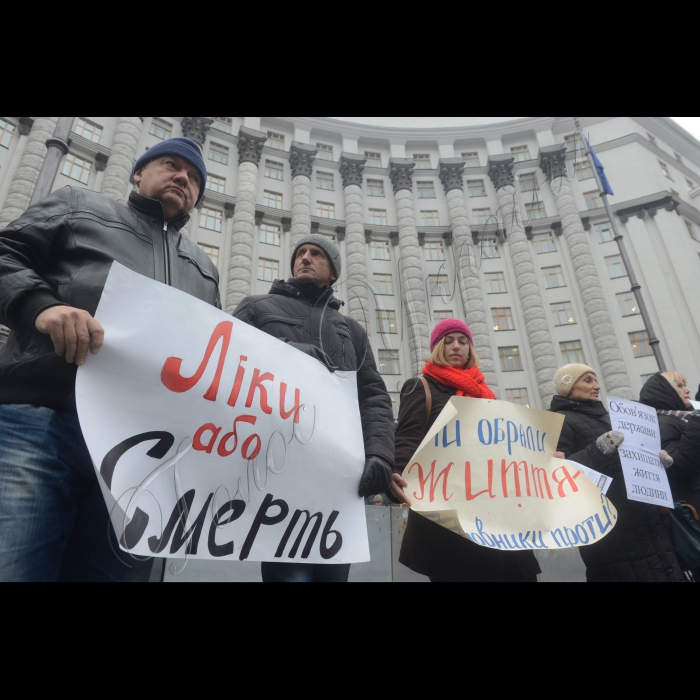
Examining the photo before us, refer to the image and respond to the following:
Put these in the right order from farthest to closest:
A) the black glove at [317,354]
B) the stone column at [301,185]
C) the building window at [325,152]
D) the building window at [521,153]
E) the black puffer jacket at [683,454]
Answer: the building window at [325,152], the building window at [521,153], the stone column at [301,185], the black puffer jacket at [683,454], the black glove at [317,354]

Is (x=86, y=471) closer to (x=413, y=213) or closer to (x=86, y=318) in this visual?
(x=86, y=318)

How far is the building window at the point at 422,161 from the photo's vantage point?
3033 cm

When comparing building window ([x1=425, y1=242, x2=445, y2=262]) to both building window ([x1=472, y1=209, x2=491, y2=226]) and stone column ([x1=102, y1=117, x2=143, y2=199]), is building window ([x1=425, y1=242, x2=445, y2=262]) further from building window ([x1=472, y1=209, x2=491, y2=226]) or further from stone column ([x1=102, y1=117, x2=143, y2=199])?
stone column ([x1=102, y1=117, x2=143, y2=199])

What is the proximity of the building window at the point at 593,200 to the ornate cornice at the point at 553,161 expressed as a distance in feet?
6.86

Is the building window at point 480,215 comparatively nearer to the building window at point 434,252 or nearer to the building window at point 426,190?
the building window at point 434,252

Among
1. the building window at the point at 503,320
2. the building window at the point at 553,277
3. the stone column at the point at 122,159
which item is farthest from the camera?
the building window at the point at 553,277

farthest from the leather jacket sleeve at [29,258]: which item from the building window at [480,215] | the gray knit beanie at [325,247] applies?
the building window at [480,215]

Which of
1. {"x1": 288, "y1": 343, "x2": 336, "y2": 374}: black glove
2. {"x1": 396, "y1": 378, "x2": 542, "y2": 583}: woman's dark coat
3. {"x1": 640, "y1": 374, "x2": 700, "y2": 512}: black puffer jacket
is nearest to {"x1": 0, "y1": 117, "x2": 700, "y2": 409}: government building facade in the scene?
{"x1": 640, "y1": 374, "x2": 700, "y2": 512}: black puffer jacket

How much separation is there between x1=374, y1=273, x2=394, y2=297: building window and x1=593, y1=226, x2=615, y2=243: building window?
39.5 feet

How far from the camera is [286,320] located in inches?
97.6

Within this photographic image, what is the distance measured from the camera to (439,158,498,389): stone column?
79.4 ft

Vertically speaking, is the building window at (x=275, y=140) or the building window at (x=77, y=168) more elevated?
the building window at (x=275, y=140)

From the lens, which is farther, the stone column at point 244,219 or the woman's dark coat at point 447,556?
the stone column at point 244,219

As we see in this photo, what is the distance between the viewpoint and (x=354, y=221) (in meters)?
27.4
